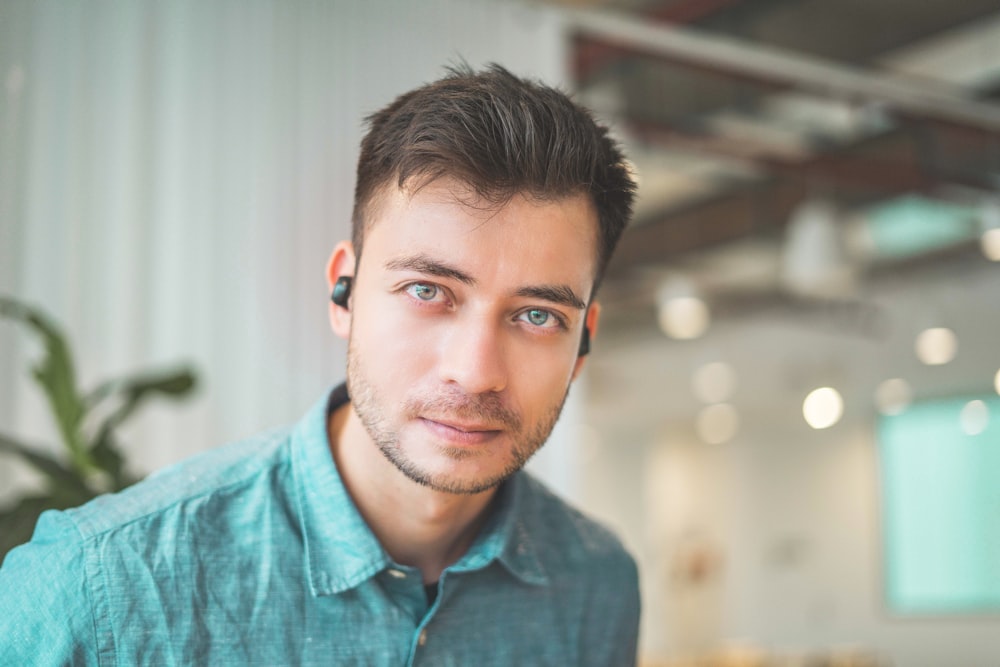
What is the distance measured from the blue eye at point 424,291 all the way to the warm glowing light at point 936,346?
8.35 metres

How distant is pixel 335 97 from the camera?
4.05 meters

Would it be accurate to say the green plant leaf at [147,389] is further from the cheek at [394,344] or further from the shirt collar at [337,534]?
the cheek at [394,344]

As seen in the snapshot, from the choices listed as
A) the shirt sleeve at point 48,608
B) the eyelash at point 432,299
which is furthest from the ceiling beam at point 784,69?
the shirt sleeve at point 48,608

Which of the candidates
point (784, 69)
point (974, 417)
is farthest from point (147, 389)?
point (974, 417)

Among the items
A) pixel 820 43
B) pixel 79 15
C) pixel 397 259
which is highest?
pixel 820 43

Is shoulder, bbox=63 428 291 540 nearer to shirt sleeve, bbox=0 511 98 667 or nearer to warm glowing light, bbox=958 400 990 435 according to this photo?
shirt sleeve, bbox=0 511 98 667

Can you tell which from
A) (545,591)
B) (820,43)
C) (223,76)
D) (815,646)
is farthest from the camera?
(815,646)

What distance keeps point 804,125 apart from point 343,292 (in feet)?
19.6

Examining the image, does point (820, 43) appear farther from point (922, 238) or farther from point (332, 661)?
point (332, 661)

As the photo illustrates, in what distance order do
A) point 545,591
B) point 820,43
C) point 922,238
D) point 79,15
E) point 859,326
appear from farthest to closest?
A: 1. point 859,326
2. point 922,238
3. point 820,43
4. point 79,15
5. point 545,591

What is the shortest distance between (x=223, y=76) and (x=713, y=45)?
207 centimetres

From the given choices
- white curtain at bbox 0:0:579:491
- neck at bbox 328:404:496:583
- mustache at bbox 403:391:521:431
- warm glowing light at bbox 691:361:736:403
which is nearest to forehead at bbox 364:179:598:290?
Result: mustache at bbox 403:391:521:431

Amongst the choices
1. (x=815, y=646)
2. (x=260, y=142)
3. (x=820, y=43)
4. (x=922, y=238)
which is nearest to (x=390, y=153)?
(x=260, y=142)

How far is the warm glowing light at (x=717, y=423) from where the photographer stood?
41.0ft
